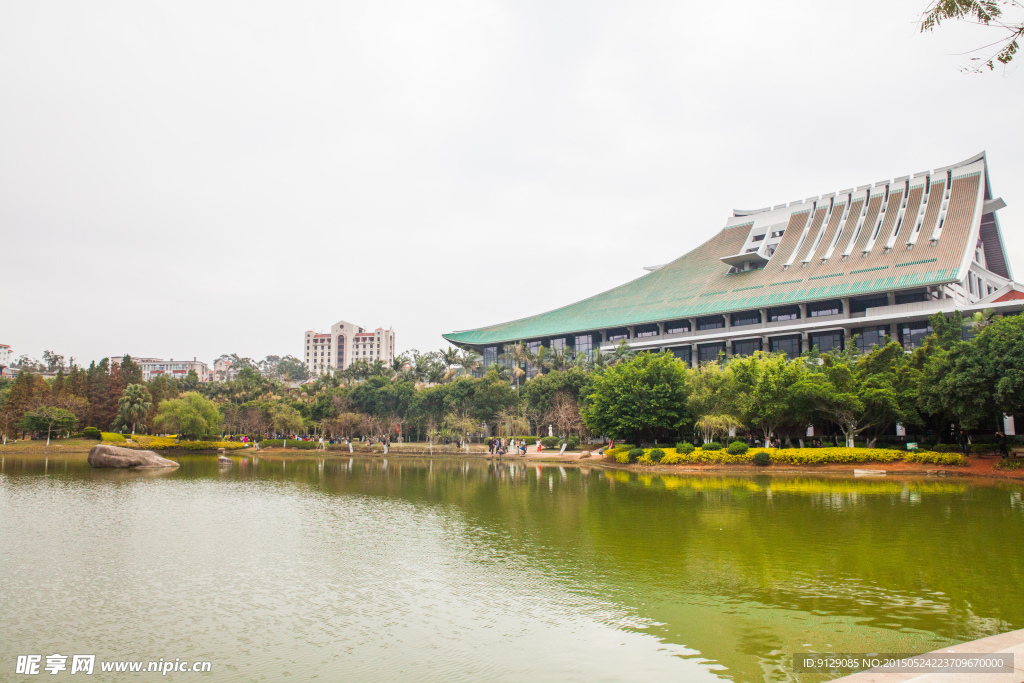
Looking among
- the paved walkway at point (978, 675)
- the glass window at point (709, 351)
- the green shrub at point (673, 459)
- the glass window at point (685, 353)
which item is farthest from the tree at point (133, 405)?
the paved walkway at point (978, 675)

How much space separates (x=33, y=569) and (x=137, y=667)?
18.0ft

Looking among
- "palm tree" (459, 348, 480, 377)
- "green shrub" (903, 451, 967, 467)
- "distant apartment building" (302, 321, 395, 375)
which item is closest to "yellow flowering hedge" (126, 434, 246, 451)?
"palm tree" (459, 348, 480, 377)

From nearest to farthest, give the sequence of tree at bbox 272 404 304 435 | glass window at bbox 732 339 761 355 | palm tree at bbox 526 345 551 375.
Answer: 1. glass window at bbox 732 339 761 355
2. tree at bbox 272 404 304 435
3. palm tree at bbox 526 345 551 375

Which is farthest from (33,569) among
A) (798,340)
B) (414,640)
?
(798,340)

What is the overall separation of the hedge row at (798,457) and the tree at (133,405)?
44.2m

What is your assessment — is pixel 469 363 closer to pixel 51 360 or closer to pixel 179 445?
pixel 179 445

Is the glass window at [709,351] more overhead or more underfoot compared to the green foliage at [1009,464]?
more overhead

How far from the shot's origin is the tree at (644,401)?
3450 cm

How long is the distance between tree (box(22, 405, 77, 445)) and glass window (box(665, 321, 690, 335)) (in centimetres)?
5181

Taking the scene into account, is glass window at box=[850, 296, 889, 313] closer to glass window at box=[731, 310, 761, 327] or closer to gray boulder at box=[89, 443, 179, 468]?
glass window at box=[731, 310, 761, 327]

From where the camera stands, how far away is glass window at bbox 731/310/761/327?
54.5 meters

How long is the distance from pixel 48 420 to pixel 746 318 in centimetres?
5784

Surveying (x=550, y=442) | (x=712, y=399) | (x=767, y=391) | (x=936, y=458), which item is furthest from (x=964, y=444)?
(x=550, y=442)

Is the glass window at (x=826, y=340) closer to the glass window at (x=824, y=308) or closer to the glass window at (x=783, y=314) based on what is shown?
the glass window at (x=824, y=308)
